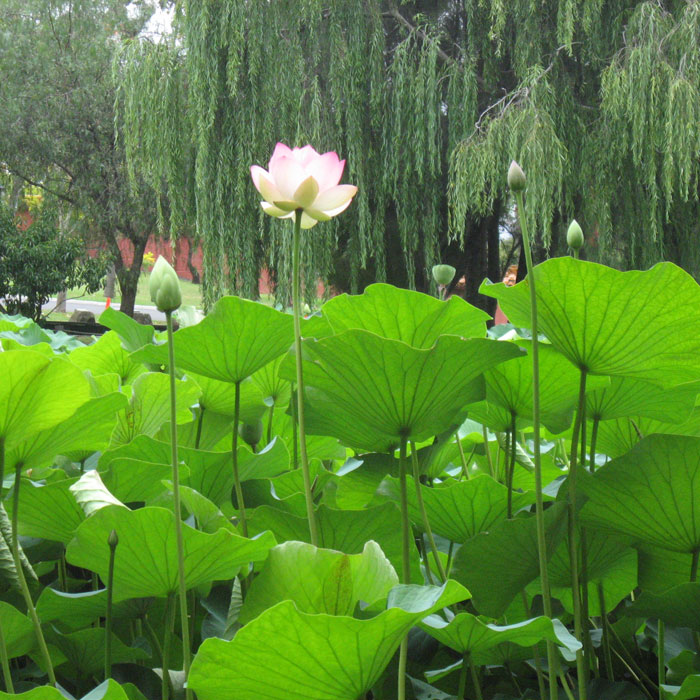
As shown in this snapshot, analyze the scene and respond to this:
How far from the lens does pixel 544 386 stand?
12.6 inches

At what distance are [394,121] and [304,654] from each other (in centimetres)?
453

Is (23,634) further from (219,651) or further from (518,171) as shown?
(518,171)

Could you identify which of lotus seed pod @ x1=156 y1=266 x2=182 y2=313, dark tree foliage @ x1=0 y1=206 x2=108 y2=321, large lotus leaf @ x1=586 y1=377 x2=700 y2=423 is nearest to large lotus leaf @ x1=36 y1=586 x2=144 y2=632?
lotus seed pod @ x1=156 y1=266 x2=182 y2=313

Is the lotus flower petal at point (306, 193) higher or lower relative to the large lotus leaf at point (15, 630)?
higher

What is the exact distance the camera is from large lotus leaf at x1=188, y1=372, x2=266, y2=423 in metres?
0.39

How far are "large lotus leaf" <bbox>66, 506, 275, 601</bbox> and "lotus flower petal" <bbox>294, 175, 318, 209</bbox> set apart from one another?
0.12 meters

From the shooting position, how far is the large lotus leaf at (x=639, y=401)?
1.01ft

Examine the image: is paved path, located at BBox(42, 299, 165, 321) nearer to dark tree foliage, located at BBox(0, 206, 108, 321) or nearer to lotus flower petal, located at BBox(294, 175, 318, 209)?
dark tree foliage, located at BBox(0, 206, 108, 321)

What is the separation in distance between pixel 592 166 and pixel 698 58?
2.53ft

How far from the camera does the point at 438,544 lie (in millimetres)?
375

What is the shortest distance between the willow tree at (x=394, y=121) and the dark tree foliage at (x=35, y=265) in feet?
9.91

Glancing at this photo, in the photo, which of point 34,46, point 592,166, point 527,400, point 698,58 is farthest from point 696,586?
point 34,46

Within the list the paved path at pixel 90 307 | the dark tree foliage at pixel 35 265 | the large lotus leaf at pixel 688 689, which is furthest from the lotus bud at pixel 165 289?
the paved path at pixel 90 307

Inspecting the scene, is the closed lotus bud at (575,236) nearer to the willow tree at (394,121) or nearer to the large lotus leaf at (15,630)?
the large lotus leaf at (15,630)
